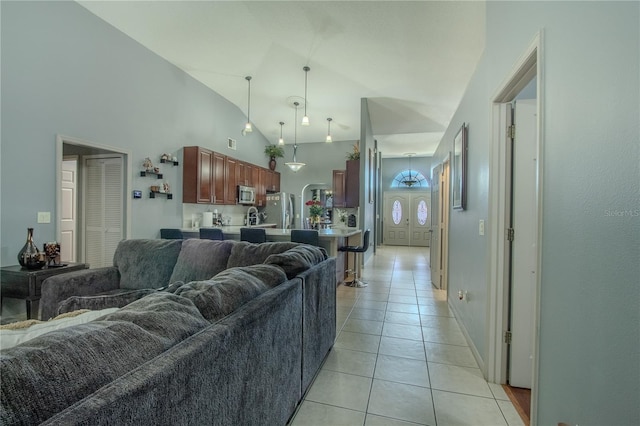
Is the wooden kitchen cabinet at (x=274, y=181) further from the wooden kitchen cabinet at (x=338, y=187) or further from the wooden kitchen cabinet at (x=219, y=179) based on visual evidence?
the wooden kitchen cabinet at (x=219, y=179)

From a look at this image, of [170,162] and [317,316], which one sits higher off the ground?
[170,162]

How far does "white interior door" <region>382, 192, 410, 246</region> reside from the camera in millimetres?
10805

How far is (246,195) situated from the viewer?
21.7 ft

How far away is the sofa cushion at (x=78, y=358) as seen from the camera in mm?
561

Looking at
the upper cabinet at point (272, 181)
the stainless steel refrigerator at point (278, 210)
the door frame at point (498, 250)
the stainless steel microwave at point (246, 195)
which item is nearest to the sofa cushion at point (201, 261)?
the door frame at point (498, 250)

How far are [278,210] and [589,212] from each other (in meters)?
6.99

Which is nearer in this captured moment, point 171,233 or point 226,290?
point 226,290

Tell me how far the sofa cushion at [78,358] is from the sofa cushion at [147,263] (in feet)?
6.44

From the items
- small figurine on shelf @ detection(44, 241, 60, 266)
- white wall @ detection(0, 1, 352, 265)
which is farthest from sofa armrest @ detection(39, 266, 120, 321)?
white wall @ detection(0, 1, 352, 265)

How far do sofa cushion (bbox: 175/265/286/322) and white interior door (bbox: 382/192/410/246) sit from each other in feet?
32.2

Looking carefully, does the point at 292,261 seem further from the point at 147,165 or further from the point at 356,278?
the point at 147,165

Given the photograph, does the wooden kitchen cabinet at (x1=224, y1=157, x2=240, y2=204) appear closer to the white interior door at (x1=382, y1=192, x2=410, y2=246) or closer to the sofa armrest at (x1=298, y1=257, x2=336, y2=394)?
the sofa armrest at (x1=298, y1=257, x2=336, y2=394)

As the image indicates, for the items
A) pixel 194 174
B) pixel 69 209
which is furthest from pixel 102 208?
pixel 194 174

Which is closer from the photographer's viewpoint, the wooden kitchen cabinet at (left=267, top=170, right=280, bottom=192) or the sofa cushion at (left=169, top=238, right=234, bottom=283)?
the sofa cushion at (left=169, top=238, right=234, bottom=283)
